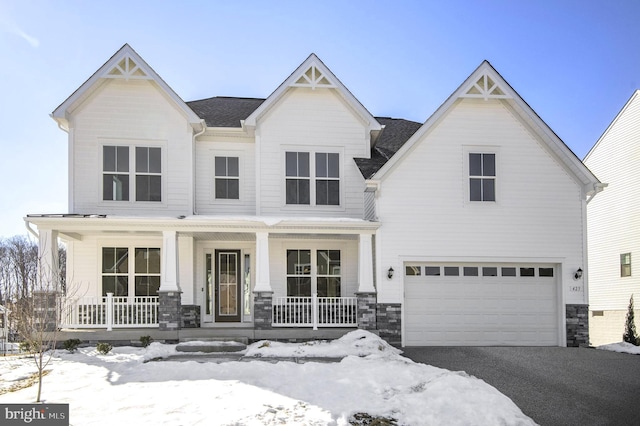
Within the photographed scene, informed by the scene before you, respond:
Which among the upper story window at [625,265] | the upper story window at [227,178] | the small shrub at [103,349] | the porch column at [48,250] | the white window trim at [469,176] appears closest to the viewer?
the small shrub at [103,349]

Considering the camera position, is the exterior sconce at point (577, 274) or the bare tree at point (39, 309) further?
the exterior sconce at point (577, 274)

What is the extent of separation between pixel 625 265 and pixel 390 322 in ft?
36.5

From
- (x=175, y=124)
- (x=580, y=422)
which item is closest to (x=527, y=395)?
(x=580, y=422)

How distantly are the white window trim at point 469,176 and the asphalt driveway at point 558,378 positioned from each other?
12.6ft

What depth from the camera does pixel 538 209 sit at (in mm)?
14758

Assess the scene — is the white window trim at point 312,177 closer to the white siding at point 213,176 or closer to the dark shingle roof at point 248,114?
the dark shingle roof at point 248,114

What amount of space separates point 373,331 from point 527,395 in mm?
5610

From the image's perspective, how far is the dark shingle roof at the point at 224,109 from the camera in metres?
16.2

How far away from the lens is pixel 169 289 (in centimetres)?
1348

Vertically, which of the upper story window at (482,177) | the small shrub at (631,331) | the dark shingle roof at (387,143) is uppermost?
the dark shingle roof at (387,143)

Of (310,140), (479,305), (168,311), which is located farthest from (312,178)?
(479,305)

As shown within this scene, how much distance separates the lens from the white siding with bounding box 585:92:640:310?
1938 cm

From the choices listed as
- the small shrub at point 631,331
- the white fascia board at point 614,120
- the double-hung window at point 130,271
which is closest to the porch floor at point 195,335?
the double-hung window at point 130,271

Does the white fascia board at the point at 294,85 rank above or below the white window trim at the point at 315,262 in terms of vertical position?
above
